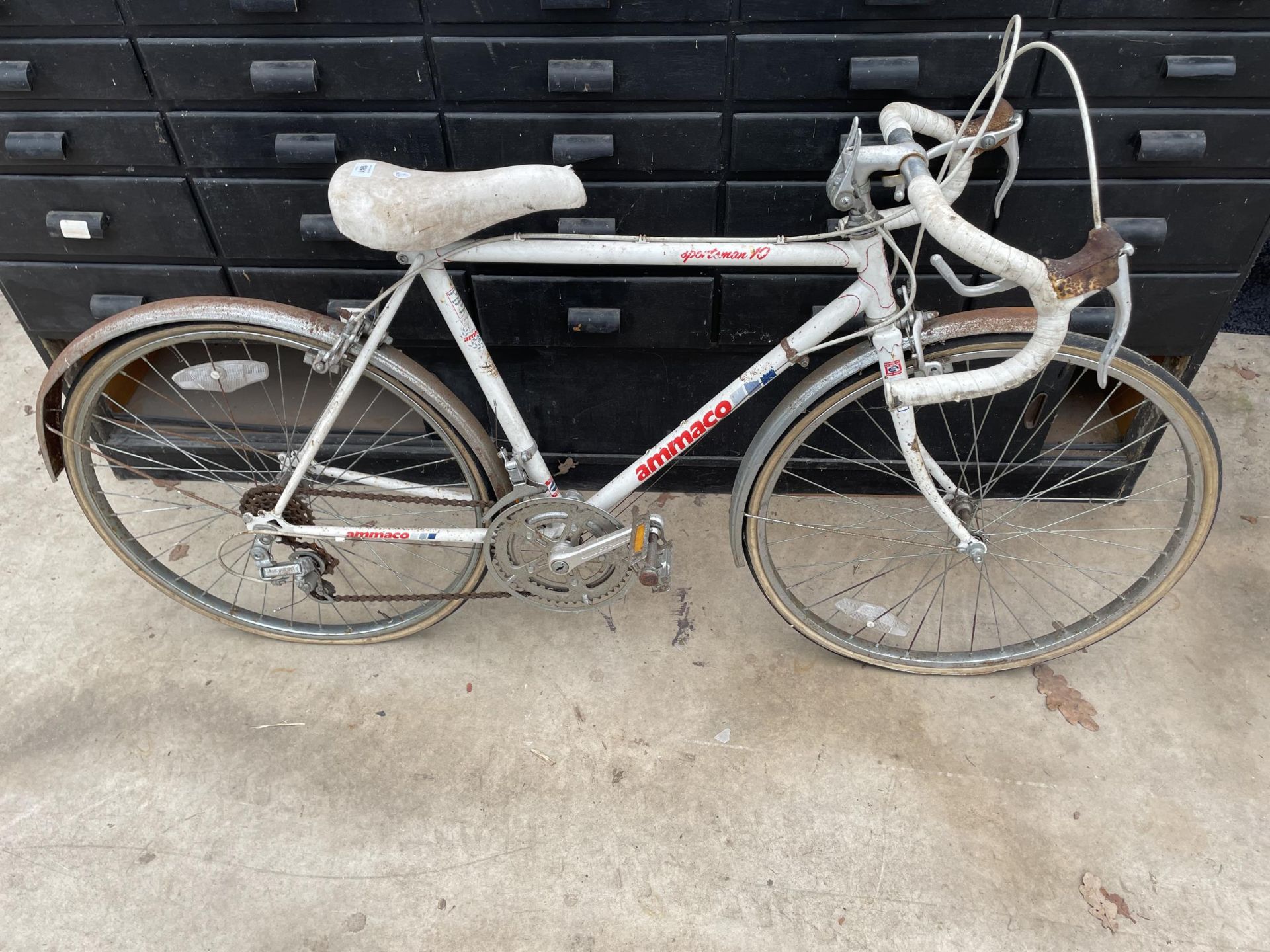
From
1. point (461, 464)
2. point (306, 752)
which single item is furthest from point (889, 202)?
point (306, 752)

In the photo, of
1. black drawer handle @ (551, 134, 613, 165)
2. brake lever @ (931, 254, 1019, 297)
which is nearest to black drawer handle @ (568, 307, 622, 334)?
black drawer handle @ (551, 134, 613, 165)

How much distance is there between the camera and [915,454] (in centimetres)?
180

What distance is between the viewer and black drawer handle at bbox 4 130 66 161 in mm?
2021

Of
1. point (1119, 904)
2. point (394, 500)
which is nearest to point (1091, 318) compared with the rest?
point (1119, 904)

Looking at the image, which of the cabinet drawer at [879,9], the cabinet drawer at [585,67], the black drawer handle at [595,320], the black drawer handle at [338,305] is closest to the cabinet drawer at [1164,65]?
the cabinet drawer at [879,9]

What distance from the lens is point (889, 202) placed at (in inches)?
81.7

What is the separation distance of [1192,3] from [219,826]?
278 centimetres

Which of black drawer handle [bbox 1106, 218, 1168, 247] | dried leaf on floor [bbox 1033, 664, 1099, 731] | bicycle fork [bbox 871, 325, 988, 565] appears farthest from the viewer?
dried leaf on floor [bbox 1033, 664, 1099, 731]

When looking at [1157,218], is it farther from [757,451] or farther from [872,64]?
[757,451]

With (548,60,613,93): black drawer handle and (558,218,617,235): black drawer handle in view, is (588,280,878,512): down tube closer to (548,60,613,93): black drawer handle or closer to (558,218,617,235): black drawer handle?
(558,218,617,235): black drawer handle

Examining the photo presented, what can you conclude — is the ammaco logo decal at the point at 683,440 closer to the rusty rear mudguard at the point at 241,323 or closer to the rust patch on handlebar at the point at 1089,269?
the rusty rear mudguard at the point at 241,323

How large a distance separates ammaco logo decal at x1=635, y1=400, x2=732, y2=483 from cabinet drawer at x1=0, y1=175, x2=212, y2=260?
1.32 m

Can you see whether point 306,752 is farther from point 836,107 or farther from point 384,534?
point 836,107

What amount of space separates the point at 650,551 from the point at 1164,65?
5.07 feet
